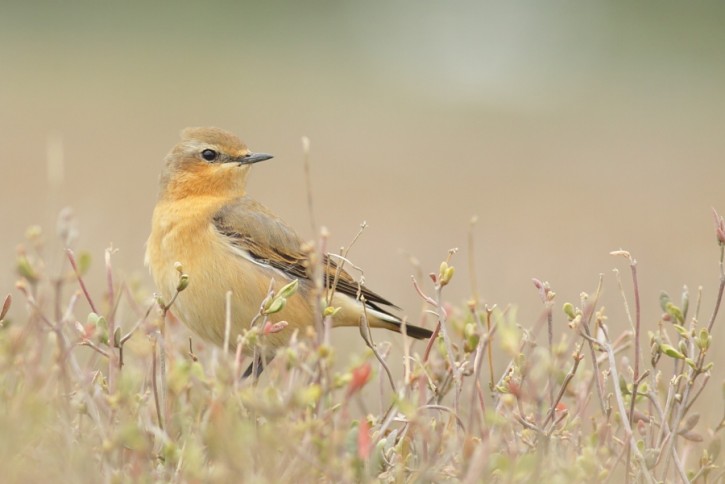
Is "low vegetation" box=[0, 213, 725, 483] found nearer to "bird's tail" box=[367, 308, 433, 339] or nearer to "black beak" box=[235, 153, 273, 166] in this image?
"bird's tail" box=[367, 308, 433, 339]

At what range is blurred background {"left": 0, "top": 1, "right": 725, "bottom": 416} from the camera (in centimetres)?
1254

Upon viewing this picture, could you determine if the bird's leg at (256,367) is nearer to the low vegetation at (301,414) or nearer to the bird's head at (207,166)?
the low vegetation at (301,414)

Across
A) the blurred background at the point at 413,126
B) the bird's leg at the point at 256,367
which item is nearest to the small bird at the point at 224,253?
the bird's leg at the point at 256,367

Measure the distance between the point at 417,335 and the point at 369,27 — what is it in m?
38.5

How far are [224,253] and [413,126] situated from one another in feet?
81.7

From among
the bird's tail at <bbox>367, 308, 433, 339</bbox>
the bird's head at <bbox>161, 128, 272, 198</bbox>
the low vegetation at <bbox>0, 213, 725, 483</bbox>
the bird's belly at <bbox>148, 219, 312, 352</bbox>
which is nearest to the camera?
the low vegetation at <bbox>0, 213, 725, 483</bbox>

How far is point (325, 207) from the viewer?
1731 cm

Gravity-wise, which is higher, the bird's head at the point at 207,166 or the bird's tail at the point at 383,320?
the bird's head at the point at 207,166

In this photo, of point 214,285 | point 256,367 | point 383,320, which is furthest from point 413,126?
point 256,367

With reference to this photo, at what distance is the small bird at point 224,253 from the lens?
5.49 meters

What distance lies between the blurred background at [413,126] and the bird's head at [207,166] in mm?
653

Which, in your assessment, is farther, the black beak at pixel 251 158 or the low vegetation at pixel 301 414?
the black beak at pixel 251 158

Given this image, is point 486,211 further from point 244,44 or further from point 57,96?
point 244,44

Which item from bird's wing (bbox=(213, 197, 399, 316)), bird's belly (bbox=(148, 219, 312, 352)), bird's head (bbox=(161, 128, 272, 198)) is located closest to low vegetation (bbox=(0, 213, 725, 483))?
bird's belly (bbox=(148, 219, 312, 352))
